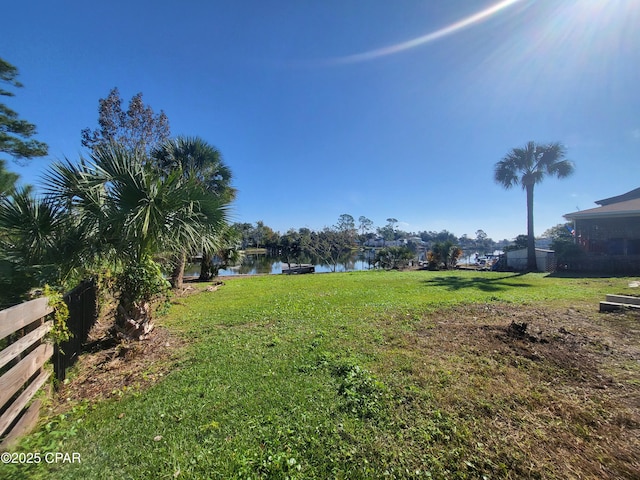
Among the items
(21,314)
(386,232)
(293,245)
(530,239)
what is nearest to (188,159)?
(21,314)

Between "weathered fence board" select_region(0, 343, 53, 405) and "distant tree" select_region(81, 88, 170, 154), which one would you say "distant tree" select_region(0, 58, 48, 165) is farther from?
"weathered fence board" select_region(0, 343, 53, 405)

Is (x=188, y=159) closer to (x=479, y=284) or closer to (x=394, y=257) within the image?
(x=479, y=284)

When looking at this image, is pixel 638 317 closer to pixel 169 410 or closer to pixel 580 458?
pixel 580 458

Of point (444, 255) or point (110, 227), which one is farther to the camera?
point (444, 255)

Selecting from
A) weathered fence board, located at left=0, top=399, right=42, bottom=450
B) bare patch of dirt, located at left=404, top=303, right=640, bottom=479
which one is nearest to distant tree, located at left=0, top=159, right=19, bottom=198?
weathered fence board, located at left=0, top=399, right=42, bottom=450

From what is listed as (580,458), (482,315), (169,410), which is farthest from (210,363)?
(482,315)

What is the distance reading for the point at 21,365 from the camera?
2281 millimetres

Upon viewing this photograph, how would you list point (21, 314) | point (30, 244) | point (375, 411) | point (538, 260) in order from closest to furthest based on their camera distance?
point (21, 314), point (375, 411), point (30, 244), point (538, 260)

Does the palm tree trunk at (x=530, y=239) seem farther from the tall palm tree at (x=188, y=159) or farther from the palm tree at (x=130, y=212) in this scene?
the palm tree at (x=130, y=212)

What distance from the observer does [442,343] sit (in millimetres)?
4359

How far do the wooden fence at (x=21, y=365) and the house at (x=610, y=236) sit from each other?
21928 millimetres

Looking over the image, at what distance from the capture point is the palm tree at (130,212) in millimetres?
4418

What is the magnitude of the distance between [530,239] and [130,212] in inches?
871

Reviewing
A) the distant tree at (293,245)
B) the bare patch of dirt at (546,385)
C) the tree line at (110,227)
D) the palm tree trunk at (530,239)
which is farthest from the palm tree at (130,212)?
the distant tree at (293,245)
